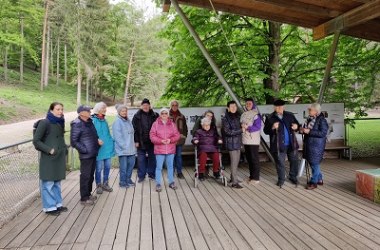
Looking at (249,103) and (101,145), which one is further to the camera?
(249,103)

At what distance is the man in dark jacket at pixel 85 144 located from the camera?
4.97m

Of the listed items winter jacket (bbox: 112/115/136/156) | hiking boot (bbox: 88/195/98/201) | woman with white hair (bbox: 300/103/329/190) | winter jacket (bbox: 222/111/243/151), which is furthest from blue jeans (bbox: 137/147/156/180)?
woman with white hair (bbox: 300/103/329/190)

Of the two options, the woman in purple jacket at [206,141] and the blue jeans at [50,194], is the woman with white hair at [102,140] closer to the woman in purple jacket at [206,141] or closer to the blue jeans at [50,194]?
the blue jeans at [50,194]

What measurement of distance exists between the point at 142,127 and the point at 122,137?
0.55 meters

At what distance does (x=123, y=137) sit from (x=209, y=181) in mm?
1959

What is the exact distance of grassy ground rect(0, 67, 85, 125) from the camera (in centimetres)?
2168

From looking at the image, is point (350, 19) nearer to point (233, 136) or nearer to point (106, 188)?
point (233, 136)

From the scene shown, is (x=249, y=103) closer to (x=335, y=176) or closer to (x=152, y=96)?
(x=335, y=176)

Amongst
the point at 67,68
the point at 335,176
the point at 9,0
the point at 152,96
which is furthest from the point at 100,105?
the point at 67,68

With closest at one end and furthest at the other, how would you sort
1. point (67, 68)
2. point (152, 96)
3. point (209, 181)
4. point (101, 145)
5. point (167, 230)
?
point (167, 230), point (101, 145), point (209, 181), point (152, 96), point (67, 68)

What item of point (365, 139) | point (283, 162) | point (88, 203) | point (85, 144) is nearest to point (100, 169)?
point (88, 203)

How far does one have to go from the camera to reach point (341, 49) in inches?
386

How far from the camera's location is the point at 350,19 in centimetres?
638

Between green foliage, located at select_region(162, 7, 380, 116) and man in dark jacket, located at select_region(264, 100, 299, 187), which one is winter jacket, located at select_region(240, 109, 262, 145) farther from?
green foliage, located at select_region(162, 7, 380, 116)
